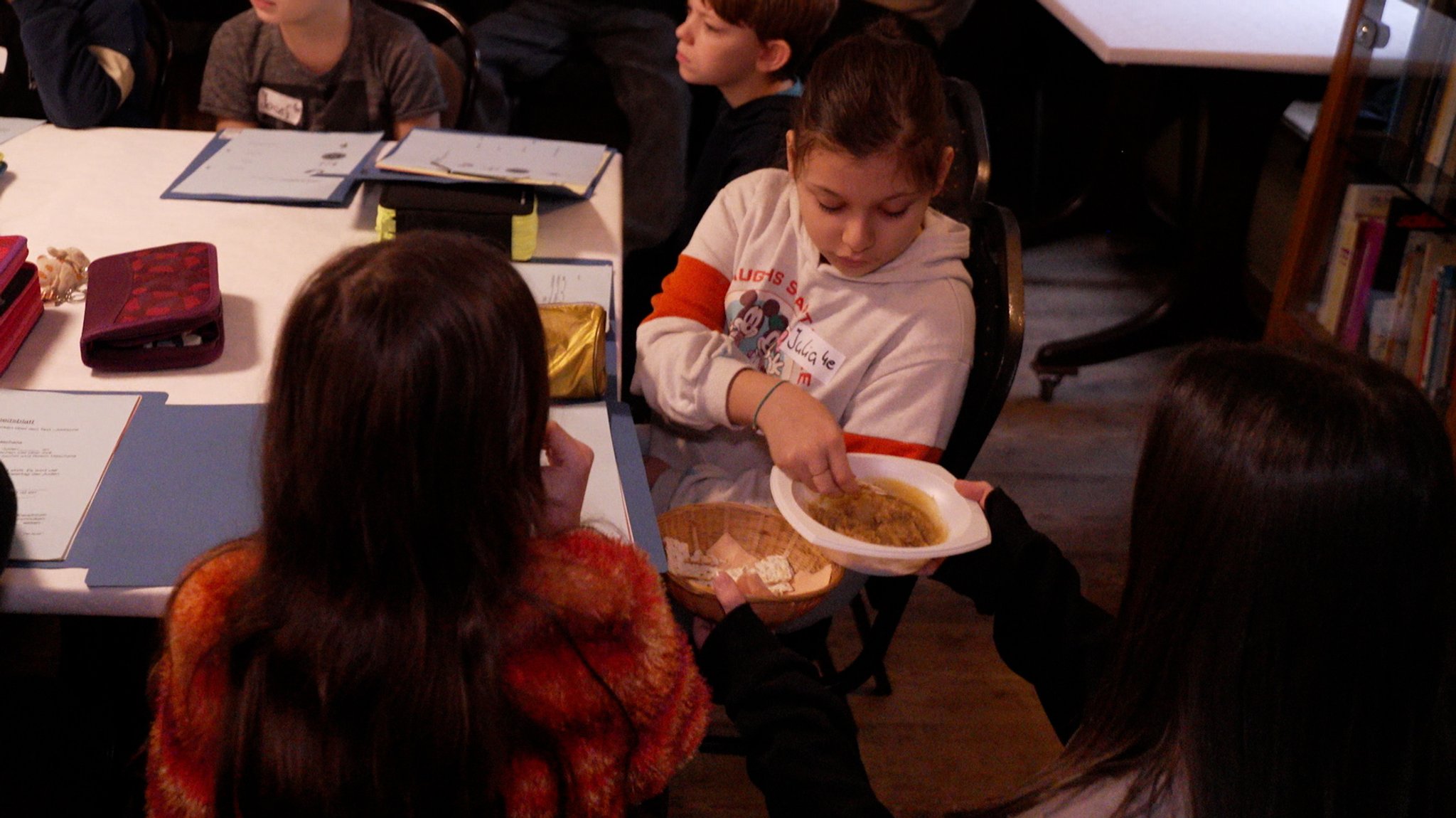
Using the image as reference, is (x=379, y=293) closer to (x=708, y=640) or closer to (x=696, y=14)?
(x=708, y=640)

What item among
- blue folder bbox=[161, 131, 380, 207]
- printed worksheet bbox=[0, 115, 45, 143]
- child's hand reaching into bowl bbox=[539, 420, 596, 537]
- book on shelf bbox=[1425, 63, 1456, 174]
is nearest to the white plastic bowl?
child's hand reaching into bowl bbox=[539, 420, 596, 537]

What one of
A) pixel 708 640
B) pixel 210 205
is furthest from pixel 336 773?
pixel 210 205

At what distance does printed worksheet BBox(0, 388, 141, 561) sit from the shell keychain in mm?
212

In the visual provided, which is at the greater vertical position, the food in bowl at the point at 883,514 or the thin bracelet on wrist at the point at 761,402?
the thin bracelet on wrist at the point at 761,402

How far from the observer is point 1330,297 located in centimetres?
256

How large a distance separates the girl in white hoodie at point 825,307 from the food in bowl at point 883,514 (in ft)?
0.08

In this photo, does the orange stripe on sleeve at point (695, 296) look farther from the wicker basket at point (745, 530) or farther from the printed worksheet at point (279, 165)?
the printed worksheet at point (279, 165)

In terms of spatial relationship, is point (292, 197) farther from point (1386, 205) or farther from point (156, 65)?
point (1386, 205)

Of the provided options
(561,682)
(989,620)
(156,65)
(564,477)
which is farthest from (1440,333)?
(156,65)

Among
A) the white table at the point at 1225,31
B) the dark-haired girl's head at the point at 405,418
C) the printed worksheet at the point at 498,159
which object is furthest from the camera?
the white table at the point at 1225,31

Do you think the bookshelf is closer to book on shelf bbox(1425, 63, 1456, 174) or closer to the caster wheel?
book on shelf bbox(1425, 63, 1456, 174)

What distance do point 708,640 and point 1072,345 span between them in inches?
79.2

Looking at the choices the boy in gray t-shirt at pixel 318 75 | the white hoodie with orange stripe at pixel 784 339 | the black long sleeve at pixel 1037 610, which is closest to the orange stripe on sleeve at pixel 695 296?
the white hoodie with orange stripe at pixel 784 339

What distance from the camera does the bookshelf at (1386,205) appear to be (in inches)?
88.1
